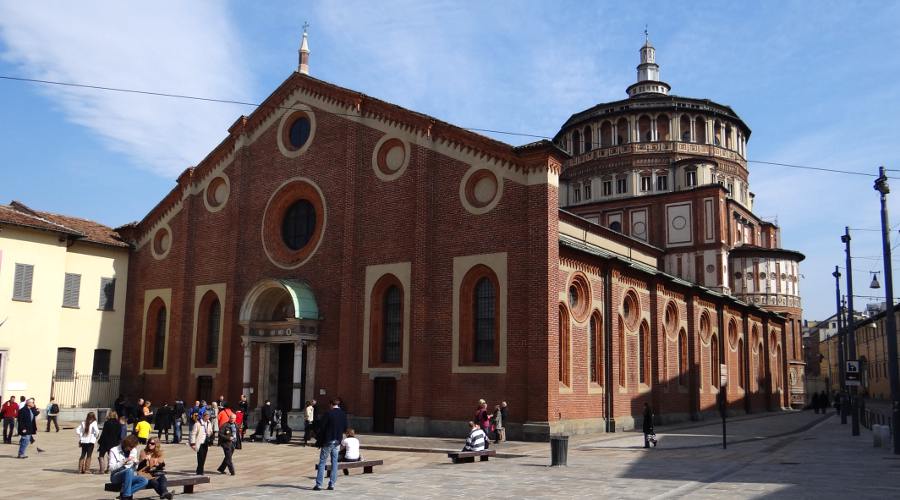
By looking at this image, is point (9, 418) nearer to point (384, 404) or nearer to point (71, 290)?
point (71, 290)

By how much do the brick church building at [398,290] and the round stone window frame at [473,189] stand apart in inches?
2.4

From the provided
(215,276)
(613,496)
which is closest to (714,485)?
(613,496)

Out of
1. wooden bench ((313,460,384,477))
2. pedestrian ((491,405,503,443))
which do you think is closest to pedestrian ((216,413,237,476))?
wooden bench ((313,460,384,477))

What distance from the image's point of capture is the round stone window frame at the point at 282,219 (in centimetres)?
3200

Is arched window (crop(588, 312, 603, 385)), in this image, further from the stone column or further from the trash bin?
the stone column

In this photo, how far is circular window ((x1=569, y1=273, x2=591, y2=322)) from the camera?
28.1m

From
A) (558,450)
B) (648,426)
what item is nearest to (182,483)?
(558,450)

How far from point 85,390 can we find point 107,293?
4778mm

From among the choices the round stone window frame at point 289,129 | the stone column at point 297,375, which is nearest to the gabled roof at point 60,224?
the round stone window frame at point 289,129

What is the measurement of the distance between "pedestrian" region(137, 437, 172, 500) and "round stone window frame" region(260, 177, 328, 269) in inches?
701

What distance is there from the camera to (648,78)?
62688 millimetres

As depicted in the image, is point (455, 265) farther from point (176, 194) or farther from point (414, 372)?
point (176, 194)

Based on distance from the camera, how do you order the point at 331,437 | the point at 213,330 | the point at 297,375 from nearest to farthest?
1. the point at 331,437
2. the point at 297,375
3. the point at 213,330

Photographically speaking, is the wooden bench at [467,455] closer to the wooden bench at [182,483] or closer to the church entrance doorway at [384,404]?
the wooden bench at [182,483]
